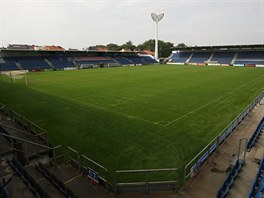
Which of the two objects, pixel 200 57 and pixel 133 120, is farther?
pixel 200 57

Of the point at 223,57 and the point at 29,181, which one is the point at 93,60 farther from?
the point at 29,181

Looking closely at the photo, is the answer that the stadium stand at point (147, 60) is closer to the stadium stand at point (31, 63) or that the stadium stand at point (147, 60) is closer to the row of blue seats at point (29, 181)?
the stadium stand at point (31, 63)

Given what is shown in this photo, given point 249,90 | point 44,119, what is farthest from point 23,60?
point 249,90

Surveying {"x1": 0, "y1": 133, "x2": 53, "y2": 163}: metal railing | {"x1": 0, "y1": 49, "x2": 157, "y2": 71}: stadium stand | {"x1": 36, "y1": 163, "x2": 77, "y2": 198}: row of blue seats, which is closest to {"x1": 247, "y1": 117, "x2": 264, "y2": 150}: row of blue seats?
{"x1": 36, "y1": 163, "x2": 77, "y2": 198}: row of blue seats

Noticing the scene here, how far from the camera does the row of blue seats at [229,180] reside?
26.3ft

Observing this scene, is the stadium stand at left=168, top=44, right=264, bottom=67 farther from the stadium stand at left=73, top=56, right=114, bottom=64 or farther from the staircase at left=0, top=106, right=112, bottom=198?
the staircase at left=0, top=106, right=112, bottom=198

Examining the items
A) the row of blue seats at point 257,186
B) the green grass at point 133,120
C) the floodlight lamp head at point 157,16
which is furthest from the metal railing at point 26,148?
the floodlight lamp head at point 157,16

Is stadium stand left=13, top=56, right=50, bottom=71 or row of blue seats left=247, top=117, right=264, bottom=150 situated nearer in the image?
row of blue seats left=247, top=117, right=264, bottom=150

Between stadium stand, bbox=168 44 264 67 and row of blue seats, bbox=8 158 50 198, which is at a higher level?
stadium stand, bbox=168 44 264 67

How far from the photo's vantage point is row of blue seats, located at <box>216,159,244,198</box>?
8.02 metres

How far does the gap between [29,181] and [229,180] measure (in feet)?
26.4

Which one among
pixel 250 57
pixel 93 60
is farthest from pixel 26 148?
pixel 250 57

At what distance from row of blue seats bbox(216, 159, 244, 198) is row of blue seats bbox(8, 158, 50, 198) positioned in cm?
629

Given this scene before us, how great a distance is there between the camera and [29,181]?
25.5ft
